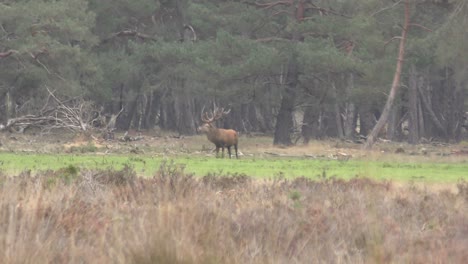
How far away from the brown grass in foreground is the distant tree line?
26.2m

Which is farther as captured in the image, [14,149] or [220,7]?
[220,7]

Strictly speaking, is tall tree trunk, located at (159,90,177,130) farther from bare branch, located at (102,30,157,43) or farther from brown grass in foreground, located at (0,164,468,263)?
brown grass in foreground, located at (0,164,468,263)

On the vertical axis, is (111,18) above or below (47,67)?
above

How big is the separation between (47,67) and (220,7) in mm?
10392

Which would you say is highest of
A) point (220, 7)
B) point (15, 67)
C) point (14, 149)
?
point (220, 7)

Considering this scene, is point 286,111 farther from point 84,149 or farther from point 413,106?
point 84,149

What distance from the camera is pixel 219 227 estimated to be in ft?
33.7

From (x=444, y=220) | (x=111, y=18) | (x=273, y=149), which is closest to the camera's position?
(x=444, y=220)

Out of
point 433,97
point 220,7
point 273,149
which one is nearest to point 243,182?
point 273,149

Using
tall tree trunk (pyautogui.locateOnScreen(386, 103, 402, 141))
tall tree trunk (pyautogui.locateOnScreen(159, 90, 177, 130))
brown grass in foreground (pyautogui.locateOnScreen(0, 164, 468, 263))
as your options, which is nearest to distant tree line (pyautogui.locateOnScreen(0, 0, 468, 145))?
tall tree trunk (pyautogui.locateOnScreen(386, 103, 402, 141))

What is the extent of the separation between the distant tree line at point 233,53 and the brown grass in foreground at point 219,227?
85.9 ft

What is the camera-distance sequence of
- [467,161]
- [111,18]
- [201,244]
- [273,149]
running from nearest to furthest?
1. [201,244]
2. [467,161]
3. [273,149]
4. [111,18]

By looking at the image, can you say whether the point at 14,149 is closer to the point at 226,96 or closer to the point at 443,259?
Result: the point at 226,96

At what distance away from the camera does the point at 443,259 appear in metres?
9.36
